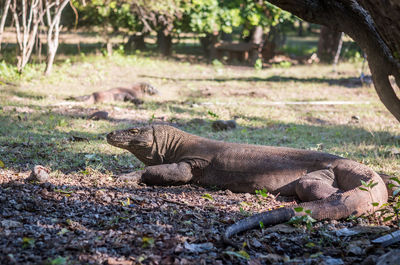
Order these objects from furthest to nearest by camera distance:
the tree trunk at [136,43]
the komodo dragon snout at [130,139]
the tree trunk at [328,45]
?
the tree trunk at [136,43] < the tree trunk at [328,45] < the komodo dragon snout at [130,139]

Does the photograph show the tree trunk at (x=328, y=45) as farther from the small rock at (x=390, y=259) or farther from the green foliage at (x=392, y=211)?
the small rock at (x=390, y=259)

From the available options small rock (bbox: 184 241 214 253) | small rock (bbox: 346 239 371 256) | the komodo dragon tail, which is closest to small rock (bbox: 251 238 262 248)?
the komodo dragon tail

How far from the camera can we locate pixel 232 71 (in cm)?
1602

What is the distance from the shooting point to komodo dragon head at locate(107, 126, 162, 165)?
4.77 m

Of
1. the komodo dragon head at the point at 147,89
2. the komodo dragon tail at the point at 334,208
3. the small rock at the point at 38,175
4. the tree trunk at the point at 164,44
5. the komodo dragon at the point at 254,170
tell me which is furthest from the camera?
the tree trunk at the point at 164,44

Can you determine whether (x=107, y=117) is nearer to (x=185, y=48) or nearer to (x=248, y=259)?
(x=248, y=259)

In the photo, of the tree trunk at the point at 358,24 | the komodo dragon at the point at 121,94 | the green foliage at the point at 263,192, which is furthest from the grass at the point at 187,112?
the tree trunk at the point at 358,24

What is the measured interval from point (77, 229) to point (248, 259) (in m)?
1.16

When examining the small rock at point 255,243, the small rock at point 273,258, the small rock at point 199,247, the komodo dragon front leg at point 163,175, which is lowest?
the komodo dragon front leg at point 163,175

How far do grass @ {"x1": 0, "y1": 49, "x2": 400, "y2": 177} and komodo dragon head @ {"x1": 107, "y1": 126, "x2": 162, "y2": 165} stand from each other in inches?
12.5

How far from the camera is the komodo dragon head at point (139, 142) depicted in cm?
477

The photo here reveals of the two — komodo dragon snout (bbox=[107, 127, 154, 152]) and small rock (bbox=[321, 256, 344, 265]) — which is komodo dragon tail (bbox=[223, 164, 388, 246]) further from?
komodo dragon snout (bbox=[107, 127, 154, 152])

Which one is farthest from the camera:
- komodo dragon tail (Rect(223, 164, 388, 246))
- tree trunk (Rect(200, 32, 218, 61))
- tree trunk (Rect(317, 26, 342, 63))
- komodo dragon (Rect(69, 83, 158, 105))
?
tree trunk (Rect(317, 26, 342, 63))

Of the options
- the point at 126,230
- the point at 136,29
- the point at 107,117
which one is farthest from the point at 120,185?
the point at 136,29
